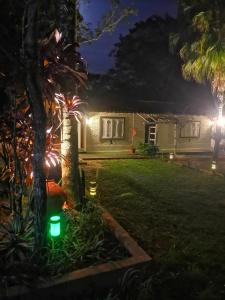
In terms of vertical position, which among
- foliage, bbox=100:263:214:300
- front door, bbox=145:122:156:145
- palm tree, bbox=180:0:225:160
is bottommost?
foliage, bbox=100:263:214:300

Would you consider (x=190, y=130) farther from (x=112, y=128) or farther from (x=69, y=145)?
(x=69, y=145)

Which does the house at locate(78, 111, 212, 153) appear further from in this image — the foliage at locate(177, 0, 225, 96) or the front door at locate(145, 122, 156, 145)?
the foliage at locate(177, 0, 225, 96)

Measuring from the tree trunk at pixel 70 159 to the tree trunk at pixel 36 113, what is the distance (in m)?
2.32

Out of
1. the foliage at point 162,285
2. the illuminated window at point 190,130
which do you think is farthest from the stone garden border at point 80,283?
the illuminated window at point 190,130

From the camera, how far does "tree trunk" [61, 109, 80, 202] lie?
22.4 feet

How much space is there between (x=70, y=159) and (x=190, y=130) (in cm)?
1593

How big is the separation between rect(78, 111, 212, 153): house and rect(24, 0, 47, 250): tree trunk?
44.1 ft

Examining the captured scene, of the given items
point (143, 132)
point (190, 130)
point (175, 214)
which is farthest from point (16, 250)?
point (190, 130)

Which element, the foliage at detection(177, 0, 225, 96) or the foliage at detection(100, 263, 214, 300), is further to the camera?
the foliage at detection(177, 0, 225, 96)

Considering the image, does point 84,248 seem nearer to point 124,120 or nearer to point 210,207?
point 210,207

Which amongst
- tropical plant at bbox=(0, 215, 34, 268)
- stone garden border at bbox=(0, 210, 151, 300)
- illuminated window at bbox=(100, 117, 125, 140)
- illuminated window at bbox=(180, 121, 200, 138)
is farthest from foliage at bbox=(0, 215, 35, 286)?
illuminated window at bbox=(180, 121, 200, 138)

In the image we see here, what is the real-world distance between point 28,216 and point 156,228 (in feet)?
9.52

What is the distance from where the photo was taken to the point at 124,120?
19438 millimetres

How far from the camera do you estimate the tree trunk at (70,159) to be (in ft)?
22.4
